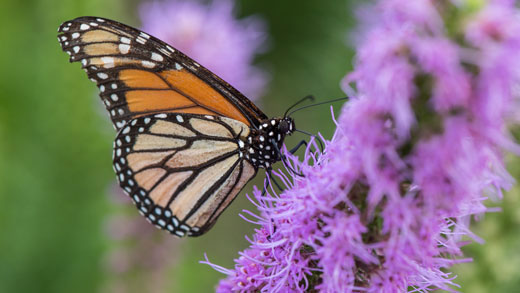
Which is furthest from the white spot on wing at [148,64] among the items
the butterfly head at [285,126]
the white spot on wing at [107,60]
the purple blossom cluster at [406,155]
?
the purple blossom cluster at [406,155]

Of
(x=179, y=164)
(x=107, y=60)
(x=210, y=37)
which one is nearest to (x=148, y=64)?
(x=107, y=60)

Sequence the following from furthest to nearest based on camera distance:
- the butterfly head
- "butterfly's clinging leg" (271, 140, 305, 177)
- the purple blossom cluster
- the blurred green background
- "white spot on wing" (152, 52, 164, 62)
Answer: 1. the blurred green background
2. "white spot on wing" (152, 52, 164, 62)
3. the butterfly head
4. "butterfly's clinging leg" (271, 140, 305, 177)
5. the purple blossom cluster

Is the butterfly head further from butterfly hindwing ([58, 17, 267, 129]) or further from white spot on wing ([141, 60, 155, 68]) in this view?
white spot on wing ([141, 60, 155, 68])

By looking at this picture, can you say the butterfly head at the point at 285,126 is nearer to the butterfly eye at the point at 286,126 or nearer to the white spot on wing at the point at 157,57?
the butterfly eye at the point at 286,126

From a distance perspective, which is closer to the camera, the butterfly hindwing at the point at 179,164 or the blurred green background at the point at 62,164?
the butterfly hindwing at the point at 179,164

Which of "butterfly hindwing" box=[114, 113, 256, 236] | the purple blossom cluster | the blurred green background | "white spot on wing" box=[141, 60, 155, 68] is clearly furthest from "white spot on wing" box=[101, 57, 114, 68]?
the blurred green background

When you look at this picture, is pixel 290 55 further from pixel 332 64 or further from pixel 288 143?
pixel 332 64

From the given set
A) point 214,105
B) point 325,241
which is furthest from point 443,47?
point 214,105
